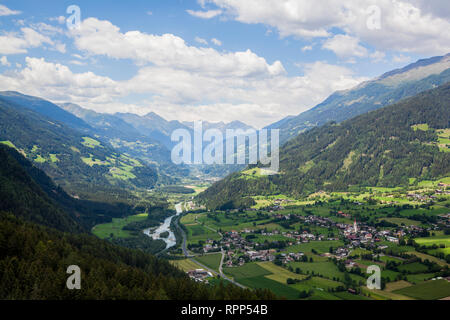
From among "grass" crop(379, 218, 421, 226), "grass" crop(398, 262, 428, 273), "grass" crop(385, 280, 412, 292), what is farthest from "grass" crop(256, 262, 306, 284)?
"grass" crop(379, 218, 421, 226)

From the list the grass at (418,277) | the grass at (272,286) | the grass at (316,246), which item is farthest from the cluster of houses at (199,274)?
the grass at (418,277)

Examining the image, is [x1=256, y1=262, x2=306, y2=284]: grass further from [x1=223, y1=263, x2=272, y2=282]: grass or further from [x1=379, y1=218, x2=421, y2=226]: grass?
[x1=379, y1=218, x2=421, y2=226]: grass

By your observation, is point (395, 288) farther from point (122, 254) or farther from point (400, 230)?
point (122, 254)

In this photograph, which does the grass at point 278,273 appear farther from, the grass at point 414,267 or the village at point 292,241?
the grass at point 414,267

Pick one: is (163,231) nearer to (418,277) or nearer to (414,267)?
(414,267)

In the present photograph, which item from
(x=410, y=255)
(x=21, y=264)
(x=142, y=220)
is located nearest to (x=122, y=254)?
(x=21, y=264)

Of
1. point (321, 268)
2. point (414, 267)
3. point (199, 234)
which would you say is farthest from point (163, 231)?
point (414, 267)
